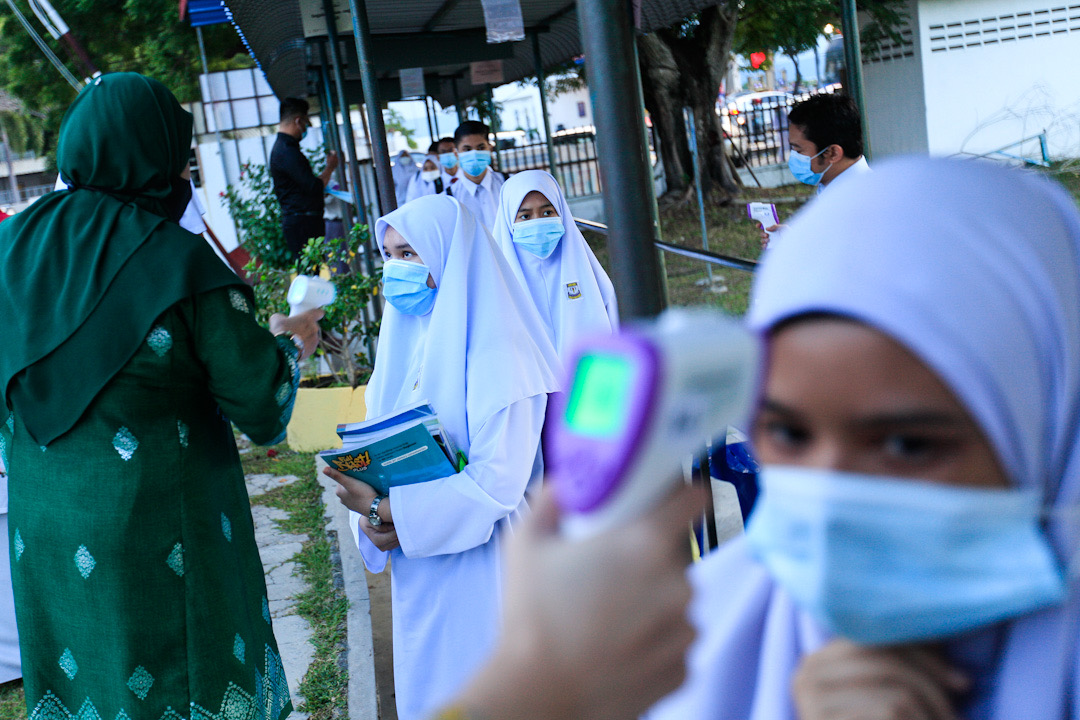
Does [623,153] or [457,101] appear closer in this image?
[623,153]

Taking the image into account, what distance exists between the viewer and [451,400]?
249 cm

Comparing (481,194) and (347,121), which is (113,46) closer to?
(481,194)

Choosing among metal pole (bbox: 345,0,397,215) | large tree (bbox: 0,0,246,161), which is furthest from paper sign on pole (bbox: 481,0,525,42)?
large tree (bbox: 0,0,246,161)

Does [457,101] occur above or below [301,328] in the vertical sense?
above

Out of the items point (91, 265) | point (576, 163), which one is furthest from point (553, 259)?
point (576, 163)

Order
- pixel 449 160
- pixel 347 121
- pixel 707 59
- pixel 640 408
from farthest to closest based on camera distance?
1. pixel 707 59
2. pixel 449 160
3. pixel 347 121
4. pixel 640 408

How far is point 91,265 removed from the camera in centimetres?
204

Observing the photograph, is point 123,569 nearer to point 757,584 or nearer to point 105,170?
point 105,170

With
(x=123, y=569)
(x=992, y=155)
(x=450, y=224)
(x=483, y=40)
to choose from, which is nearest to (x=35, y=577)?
(x=123, y=569)

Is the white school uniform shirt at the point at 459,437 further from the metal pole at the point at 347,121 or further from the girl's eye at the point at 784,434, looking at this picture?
the metal pole at the point at 347,121

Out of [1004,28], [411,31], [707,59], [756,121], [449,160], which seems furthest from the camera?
[756,121]

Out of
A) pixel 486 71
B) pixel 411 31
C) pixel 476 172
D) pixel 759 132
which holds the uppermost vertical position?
pixel 411 31

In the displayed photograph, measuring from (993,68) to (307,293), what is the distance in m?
14.1

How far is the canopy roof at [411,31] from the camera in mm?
7688
